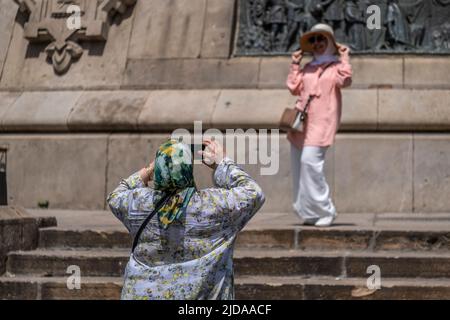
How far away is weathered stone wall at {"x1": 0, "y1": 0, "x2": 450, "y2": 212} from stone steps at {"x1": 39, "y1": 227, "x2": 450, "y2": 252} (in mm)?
2513

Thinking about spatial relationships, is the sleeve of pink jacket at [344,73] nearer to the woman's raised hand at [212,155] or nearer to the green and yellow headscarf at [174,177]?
the woman's raised hand at [212,155]

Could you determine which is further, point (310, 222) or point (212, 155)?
point (310, 222)

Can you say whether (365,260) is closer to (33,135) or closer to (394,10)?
(394,10)

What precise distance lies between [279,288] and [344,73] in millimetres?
2361

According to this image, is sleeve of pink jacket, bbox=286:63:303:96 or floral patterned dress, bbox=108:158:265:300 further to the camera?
sleeve of pink jacket, bbox=286:63:303:96

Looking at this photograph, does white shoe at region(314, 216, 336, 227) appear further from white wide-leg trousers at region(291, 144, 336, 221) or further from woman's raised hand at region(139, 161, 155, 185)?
woman's raised hand at region(139, 161, 155, 185)

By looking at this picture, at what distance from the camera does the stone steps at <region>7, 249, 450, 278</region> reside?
778 cm

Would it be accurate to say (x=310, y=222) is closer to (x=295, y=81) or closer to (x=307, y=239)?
(x=307, y=239)

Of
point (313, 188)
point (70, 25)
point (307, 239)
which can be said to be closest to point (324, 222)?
point (313, 188)

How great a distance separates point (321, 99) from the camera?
365 inches

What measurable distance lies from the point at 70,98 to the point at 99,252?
13.4 ft

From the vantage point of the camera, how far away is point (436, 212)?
423 inches

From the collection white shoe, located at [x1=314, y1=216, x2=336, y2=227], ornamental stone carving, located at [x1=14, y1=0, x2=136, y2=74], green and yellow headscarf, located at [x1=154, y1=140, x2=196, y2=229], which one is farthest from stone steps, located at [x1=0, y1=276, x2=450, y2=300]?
ornamental stone carving, located at [x1=14, y1=0, x2=136, y2=74]
